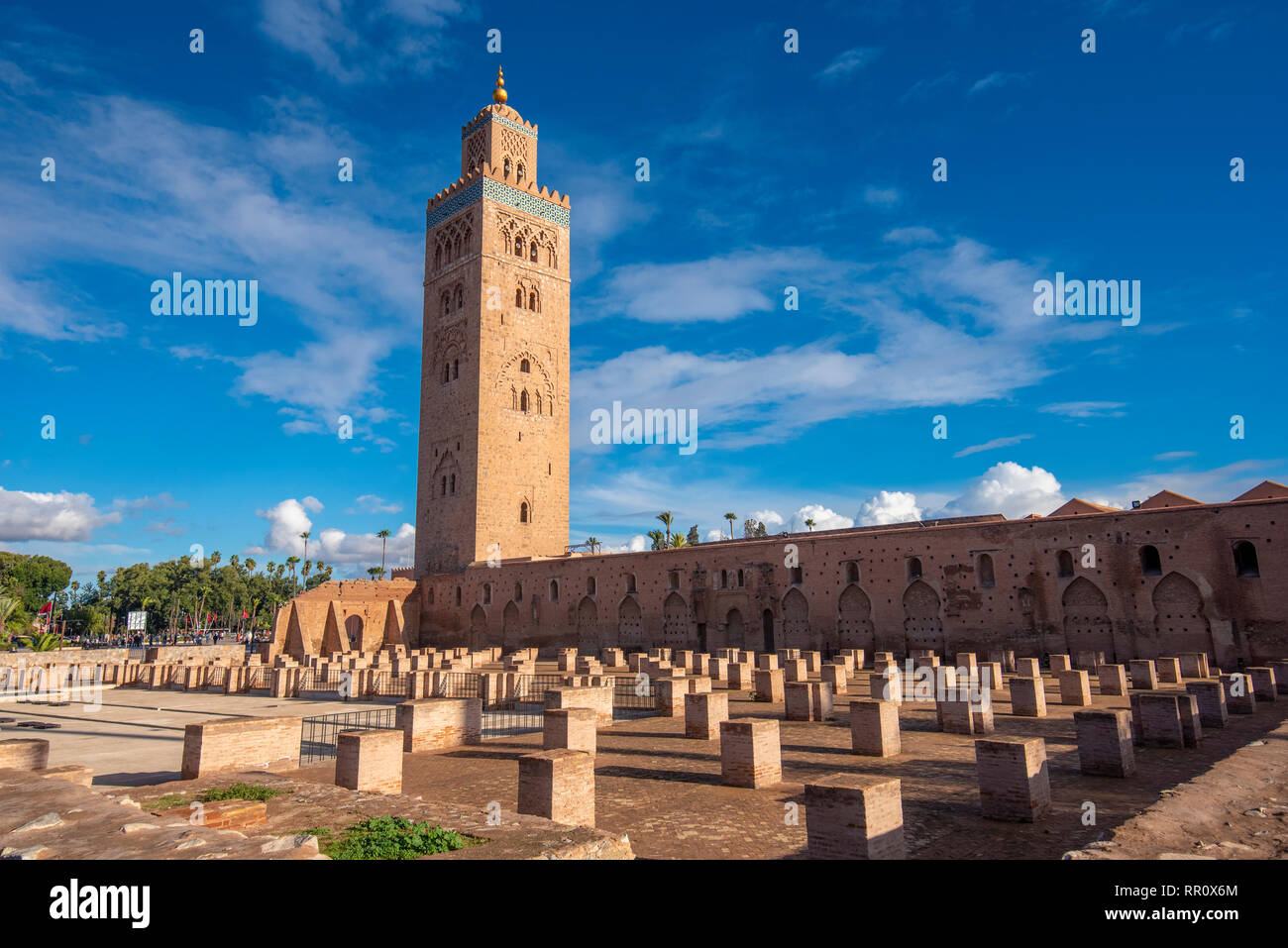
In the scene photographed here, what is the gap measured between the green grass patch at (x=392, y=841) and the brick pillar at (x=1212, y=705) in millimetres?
11752

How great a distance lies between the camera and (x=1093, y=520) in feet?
71.3

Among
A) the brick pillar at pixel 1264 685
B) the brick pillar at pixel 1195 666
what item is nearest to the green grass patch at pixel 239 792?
the brick pillar at pixel 1264 685

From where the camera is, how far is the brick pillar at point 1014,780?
21.5 feet

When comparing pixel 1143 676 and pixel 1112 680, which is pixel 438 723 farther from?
pixel 1143 676

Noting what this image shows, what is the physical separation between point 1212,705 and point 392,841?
1234 cm

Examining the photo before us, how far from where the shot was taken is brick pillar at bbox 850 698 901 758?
32.3ft

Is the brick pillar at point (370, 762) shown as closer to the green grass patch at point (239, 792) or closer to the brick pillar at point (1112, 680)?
the green grass patch at point (239, 792)

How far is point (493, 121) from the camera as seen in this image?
141 ft

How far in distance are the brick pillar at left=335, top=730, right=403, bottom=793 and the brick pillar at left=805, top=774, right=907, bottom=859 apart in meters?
4.81

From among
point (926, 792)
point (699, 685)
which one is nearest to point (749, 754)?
point (926, 792)
